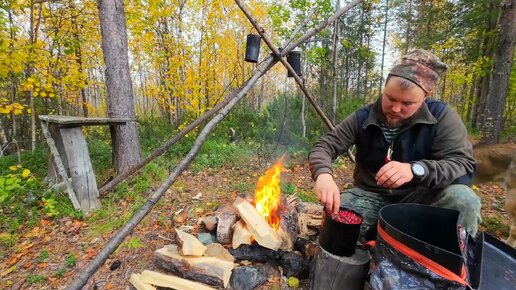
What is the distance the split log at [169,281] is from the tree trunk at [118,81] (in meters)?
2.81

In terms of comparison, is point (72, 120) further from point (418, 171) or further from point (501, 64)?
point (501, 64)

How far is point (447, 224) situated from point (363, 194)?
0.84m

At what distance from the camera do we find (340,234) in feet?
6.15

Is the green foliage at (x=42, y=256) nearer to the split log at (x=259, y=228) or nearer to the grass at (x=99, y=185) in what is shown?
the grass at (x=99, y=185)

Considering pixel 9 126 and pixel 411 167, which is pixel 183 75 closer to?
pixel 9 126

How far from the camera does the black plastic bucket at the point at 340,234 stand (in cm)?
185

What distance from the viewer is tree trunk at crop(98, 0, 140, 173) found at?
4.41 m

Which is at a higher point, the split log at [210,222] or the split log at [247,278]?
the split log at [210,222]

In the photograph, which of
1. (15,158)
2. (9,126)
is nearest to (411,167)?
(15,158)

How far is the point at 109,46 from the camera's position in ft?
14.6

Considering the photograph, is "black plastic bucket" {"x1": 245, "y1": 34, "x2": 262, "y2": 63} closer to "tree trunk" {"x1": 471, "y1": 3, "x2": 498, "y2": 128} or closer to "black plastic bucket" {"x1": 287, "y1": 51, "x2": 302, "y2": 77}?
"black plastic bucket" {"x1": 287, "y1": 51, "x2": 302, "y2": 77}

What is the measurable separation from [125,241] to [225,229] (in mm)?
1248

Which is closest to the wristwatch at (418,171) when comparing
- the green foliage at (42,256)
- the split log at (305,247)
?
the split log at (305,247)

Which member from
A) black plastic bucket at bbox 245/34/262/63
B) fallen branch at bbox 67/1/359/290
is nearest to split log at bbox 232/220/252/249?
fallen branch at bbox 67/1/359/290
